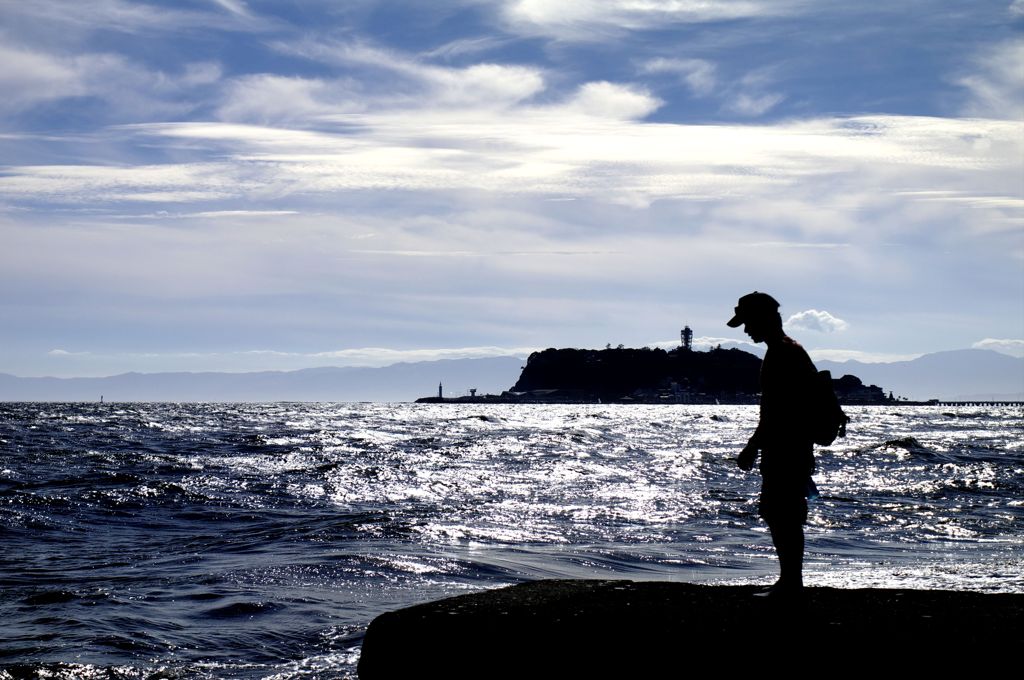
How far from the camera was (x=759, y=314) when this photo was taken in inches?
267

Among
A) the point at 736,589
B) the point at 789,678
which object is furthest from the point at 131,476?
the point at 789,678

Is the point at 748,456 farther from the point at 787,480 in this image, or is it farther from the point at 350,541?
the point at 350,541

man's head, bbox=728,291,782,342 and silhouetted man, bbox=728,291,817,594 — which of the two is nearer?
silhouetted man, bbox=728,291,817,594


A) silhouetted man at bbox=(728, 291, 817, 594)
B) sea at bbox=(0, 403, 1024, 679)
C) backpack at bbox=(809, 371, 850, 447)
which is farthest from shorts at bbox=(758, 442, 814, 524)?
sea at bbox=(0, 403, 1024, 679)

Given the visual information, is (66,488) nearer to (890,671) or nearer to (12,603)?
(12,603)

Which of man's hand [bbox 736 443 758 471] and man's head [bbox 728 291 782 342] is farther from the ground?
man's head [bbox 728 291 782 342]

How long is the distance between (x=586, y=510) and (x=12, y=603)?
12.6m

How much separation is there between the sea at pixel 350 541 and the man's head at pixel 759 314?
4212 mm

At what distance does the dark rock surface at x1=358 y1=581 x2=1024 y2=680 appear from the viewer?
17.0 feet

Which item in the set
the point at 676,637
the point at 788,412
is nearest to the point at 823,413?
the point at 788,412

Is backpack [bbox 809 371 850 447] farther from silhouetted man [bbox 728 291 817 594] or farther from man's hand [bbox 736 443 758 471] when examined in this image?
man's hand [bbox 736 443 758 471]

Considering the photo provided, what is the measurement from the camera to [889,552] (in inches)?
604

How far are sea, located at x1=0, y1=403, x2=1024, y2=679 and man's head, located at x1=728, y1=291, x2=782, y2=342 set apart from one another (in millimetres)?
4212

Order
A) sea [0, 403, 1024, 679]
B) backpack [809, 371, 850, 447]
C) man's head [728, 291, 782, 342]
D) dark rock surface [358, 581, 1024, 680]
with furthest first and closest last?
sea [0, 403, 1024, 679], man's head [728, 291, 782, 342], backpack [809, 371, 850, 447], dark rock surface [358, 581, 1024, 680]
